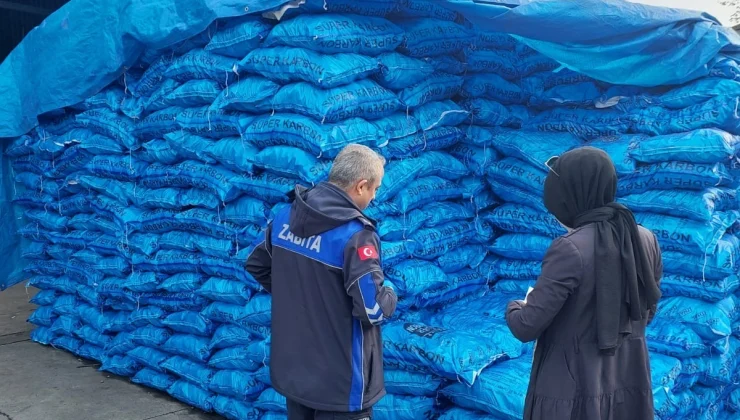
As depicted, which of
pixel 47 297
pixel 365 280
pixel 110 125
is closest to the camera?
pixel 365 280

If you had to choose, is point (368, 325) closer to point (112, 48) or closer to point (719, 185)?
point (719, 185)

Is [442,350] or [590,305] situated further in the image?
[442,350]

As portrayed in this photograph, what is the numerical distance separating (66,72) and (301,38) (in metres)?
2.49

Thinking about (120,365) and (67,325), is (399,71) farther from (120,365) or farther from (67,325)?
(67,325)

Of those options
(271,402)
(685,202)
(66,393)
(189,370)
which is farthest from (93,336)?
(685,202)

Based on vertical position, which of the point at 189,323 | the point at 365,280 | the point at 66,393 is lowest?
the point at 66,393

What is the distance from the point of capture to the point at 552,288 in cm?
200

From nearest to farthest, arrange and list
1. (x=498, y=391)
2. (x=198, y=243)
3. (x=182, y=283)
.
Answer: (x=498, y=391) < (x=198, y=243) < (x=182, y=283)

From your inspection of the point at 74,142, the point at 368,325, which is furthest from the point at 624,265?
the point at 74,142

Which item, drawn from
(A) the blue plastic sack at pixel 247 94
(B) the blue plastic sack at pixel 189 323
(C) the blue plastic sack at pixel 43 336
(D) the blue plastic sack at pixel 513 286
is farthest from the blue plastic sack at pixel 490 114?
(C) the blue plastic sack at pixel 43 336

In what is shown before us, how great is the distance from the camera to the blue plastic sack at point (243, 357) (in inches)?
142

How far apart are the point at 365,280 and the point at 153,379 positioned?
272cm

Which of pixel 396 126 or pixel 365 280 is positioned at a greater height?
pixel 396 126

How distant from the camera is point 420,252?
363cm
